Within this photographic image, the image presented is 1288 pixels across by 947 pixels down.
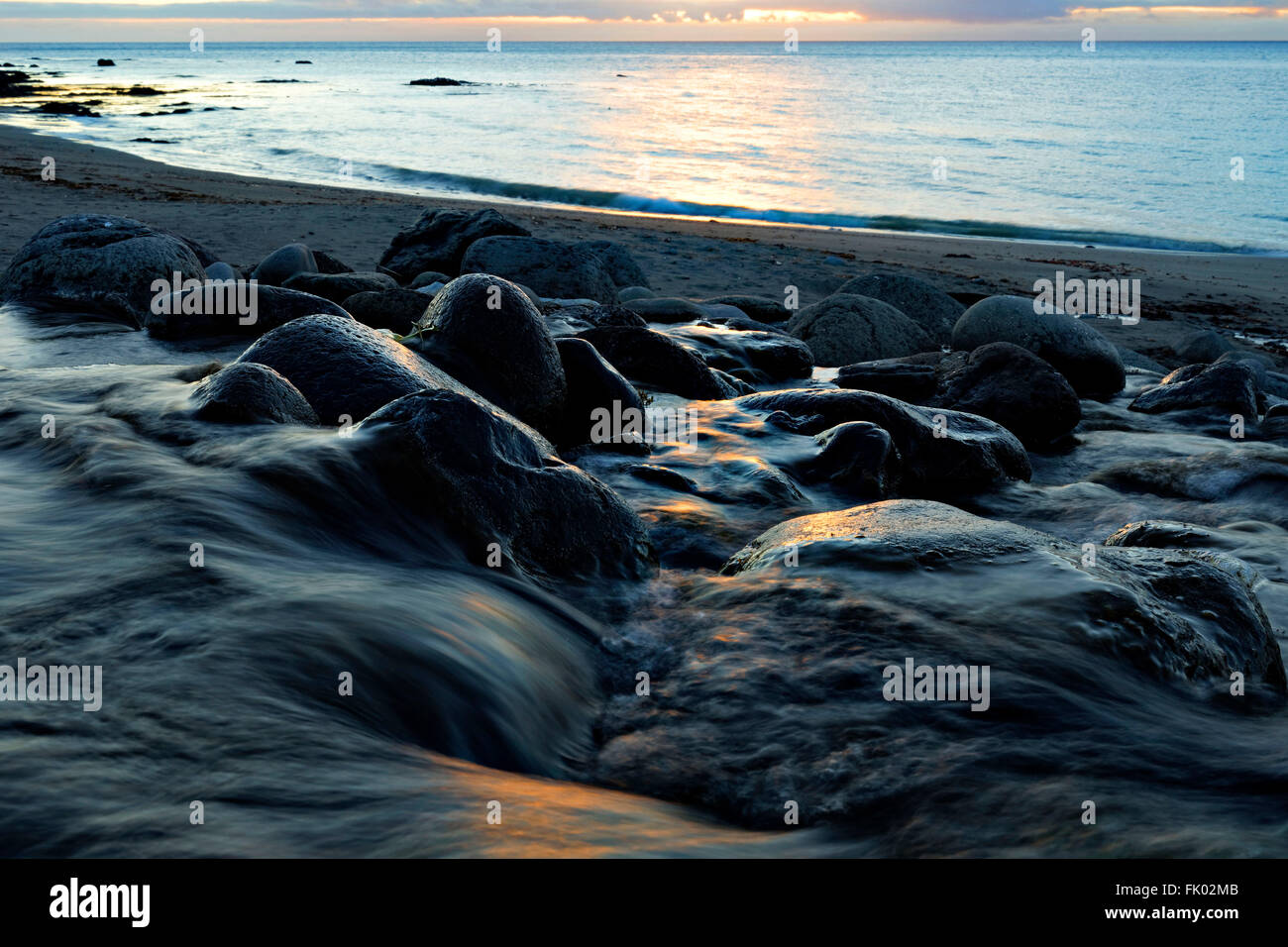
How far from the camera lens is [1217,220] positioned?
938 inches

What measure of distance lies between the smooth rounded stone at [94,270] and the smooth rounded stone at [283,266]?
1586mm

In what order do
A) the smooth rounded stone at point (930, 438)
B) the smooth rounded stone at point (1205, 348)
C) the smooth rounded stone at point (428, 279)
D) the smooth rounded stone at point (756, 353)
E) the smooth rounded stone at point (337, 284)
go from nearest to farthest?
the smooth rounded stone at point (930, 438) → the smooth rounded stone at point (756, 353) → the smooth rounded stone at point (337, 284) → the smooth rounded stone at point (428, 279) → the smooth rounded stone at point (1205, 348)

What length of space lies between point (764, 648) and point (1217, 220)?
80.9 feet

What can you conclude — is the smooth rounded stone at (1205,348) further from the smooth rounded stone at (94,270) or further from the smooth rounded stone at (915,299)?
the smooth rounded stone at (94,270)

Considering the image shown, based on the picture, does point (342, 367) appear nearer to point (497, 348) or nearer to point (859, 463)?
A: point (497, 348)

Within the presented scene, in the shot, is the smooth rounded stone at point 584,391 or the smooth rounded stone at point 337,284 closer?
the smooth rounded stone at point 584,391

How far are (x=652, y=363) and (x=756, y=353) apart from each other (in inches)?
77.0

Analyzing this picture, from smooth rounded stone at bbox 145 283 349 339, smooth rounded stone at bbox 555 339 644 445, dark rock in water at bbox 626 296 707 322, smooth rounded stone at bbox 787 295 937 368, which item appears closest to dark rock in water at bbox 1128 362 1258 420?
smooth rounded stone at bbox 787 295 937 368

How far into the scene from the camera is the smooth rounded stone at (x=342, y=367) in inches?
208

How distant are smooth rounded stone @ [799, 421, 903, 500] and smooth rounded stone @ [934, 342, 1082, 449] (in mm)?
2265

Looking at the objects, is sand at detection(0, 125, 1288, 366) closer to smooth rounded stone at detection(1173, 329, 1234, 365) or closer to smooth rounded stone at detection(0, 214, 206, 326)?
smooth rounded stone at detection(1173, 329, 1234, 365)

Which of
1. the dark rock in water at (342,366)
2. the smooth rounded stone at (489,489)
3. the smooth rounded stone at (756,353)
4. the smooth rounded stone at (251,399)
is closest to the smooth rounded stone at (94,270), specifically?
the dark rock in water at (342,366)
